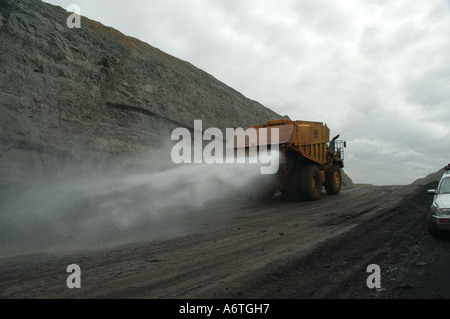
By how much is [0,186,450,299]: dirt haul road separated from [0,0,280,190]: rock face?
664 centimetres

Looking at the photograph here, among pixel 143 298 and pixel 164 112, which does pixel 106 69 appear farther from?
pixel 143 298

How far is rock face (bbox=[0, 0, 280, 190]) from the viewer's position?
1048 cm

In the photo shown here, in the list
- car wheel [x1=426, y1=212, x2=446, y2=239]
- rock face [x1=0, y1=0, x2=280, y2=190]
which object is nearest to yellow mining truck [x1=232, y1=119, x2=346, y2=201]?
car wheel [x1=426, y1=212, x2=446, y2=239]

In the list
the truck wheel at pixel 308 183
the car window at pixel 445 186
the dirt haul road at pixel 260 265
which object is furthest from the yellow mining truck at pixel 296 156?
the car window at pixel 445 186

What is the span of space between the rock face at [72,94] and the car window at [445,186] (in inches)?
468

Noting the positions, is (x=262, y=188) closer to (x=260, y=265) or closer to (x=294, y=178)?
(x=294, y=178)

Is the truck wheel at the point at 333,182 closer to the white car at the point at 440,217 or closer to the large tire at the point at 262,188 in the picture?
the large tire at the point at 262,188

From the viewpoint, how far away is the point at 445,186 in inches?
277

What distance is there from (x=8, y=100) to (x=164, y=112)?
817 centimetres

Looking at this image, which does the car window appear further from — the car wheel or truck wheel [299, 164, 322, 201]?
truck wheel [299, 164, 322, 201]

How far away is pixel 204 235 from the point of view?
6883 millimetres

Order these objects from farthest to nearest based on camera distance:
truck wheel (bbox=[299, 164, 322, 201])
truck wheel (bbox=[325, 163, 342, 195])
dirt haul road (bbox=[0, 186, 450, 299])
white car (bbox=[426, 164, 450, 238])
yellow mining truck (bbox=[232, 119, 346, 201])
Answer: truck wheel (bbox=[325, 163, 342, 195])
truck wheel (bbox=[299, 164, 322, 201])
yellow mining truck (bbox=[232, 119, 346, 201])
white car (bbox=[426, 164, 450, 238])
dirt haul road (bbox=[0, 186, 450, 299])

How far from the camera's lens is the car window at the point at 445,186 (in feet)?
22.6
